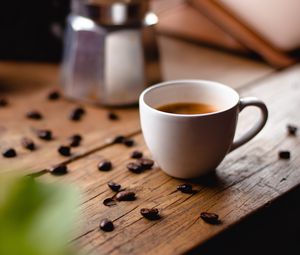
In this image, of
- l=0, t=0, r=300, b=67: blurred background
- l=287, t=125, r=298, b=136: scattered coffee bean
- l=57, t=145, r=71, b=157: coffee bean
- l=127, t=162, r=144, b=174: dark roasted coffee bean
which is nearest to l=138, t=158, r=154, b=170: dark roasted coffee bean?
l=127, t=162, r=144, b=174: dark roasted coffee bean

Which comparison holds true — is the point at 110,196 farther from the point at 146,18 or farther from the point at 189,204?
the point at 146,18

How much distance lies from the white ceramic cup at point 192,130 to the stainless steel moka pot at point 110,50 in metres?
0.25

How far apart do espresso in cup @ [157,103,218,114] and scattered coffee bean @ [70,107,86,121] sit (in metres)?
0.24

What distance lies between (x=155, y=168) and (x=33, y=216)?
0.50 m

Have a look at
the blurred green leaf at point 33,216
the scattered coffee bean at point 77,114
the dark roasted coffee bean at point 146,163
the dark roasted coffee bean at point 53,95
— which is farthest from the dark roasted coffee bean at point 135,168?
the blurred green leaf at point 33,216

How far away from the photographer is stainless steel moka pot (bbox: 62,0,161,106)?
824 mm

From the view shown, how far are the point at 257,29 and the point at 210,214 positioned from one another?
25.1 inches

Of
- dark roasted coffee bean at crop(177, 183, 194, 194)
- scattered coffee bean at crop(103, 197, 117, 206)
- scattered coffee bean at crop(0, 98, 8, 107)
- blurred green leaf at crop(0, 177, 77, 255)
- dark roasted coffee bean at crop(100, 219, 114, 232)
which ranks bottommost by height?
scattered coffee bean at crop(0, 98, 8, 107)

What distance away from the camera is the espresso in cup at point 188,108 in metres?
0.60

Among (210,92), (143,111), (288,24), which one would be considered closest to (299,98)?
(288,24)

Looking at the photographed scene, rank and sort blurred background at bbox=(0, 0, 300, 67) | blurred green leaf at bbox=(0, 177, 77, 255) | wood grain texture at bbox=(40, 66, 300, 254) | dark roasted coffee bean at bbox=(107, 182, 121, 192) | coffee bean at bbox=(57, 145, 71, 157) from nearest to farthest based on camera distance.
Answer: blurred green leaf at bbox=(0, 177, 77, 255) < wood grain texture at bbox=(40, 66, 300, 254) < dark roasted coffee bean at bbox=(107, 182, 121, 192) < coffee bean at bbox=(57, 145, 71, 157) < blurred background at bbox=(0, 0, 300, 67)

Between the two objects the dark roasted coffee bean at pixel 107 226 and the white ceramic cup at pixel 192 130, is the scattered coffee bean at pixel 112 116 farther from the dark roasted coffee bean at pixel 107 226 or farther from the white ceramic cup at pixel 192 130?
the dark roasted coffee bean at pixel 107 226

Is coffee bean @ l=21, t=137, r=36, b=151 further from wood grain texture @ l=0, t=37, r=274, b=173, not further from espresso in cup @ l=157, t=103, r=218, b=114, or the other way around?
espresso in cup @ l=157, t=103, r=218, b=114

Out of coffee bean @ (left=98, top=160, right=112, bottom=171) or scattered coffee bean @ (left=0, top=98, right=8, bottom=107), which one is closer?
coffee bean @ (left=98, top=160, right=112, bottom=171)
